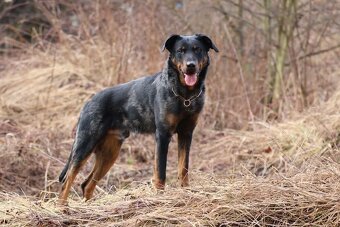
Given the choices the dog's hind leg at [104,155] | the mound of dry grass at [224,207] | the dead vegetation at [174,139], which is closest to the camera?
the mound of dry grass at [224,207]

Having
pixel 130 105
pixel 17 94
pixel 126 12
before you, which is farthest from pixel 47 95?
pixel 130 105

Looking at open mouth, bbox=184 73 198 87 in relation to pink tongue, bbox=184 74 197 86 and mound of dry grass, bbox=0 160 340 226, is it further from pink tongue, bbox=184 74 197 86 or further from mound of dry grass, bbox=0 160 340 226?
mound of dry grass, bbox=0 160 340 226

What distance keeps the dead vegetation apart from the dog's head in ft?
2.84

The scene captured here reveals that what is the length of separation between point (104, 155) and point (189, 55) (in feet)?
5.40

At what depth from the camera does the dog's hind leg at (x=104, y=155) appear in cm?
733

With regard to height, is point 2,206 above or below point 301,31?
below

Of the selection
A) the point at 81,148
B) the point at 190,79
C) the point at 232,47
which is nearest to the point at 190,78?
the point at 190,79

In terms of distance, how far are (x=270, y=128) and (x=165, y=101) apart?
132 inches

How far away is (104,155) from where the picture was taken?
739 cm

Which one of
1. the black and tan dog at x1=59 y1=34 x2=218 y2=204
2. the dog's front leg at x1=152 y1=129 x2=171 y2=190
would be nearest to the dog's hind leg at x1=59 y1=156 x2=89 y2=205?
the black and tan dog at x1=59 y1=34 x2=218 y2=204

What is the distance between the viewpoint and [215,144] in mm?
10031

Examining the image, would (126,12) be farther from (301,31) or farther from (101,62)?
(301,31)

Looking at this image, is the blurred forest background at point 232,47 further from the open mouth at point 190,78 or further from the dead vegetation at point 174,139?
the open mouth at point 190,78

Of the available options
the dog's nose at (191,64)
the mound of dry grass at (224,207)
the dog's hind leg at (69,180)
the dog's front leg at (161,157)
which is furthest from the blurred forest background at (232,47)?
the mound of dry grass at (224,207)
